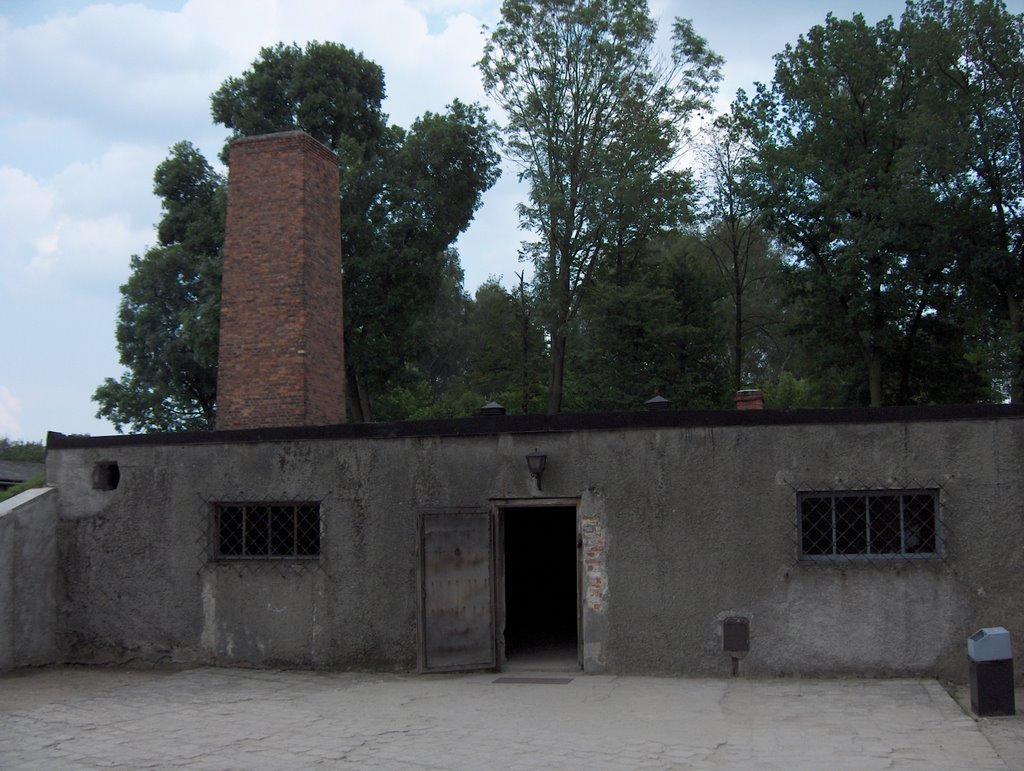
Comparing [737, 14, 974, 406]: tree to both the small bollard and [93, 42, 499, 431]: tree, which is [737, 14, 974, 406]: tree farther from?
the small bollard

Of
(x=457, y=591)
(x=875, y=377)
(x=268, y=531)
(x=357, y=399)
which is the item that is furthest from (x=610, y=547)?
(x=357, y=399)

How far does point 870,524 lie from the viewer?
9469mm

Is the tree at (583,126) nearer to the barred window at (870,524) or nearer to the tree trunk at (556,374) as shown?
the tree trunk at (556,374)

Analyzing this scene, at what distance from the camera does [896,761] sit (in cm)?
637

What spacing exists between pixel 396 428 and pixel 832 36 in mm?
22943

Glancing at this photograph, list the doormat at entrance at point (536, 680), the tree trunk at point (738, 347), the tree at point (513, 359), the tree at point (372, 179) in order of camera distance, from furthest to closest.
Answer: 1. the tree at point (513, 359)
2. the tree trunk at point (738, 347)
3. the tree at point (372, 179)
4. the doormat at entrance at point (536, 680)

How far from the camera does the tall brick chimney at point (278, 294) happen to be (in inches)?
515

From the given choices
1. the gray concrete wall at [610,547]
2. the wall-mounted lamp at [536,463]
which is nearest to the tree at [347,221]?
the gray concrete wall at [610,547]

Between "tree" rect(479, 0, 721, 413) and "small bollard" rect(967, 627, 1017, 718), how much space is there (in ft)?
70.2

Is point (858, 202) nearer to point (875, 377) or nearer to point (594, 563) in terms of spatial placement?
point (875, 377)

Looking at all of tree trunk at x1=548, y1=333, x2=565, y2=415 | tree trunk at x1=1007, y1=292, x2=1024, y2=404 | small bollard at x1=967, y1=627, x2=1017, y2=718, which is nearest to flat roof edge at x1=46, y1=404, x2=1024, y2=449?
small bollard at x1=967, y1=627, x2=1017, y2=718

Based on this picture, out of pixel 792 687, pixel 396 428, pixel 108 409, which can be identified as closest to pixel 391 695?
pixel 396 428

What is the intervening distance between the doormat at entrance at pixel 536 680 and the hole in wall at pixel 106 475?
17.8ft

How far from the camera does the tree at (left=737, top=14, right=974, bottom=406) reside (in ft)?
79.8
